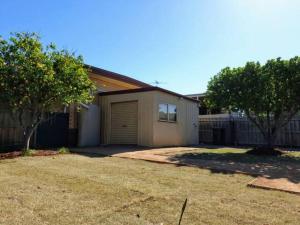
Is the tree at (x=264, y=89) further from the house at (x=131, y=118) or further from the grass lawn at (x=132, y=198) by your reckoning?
the grass lawn at (x=132, y=198)

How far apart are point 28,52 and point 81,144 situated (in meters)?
5.38

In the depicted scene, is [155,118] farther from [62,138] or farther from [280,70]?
[280,70]

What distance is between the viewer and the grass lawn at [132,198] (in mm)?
4082

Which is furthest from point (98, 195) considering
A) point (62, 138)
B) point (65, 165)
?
point (62, 138)

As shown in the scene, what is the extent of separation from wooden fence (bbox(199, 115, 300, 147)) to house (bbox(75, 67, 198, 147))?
15.1 ft

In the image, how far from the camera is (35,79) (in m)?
9.73

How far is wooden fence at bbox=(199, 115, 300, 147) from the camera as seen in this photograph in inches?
701

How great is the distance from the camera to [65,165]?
8180mm

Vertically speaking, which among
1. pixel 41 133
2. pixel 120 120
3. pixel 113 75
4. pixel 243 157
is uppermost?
pixel 113 75

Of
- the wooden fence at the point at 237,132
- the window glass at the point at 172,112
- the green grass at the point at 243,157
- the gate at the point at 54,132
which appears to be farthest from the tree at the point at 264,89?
the gate at the point at 54,132

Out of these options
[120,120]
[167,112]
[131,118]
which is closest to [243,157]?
[167,112]

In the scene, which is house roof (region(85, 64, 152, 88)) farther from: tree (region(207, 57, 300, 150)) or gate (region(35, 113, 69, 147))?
tree (region(207, 57, 300, 150))

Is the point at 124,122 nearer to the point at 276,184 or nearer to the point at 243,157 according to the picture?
the point at 243,157

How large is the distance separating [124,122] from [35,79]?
232 inches
